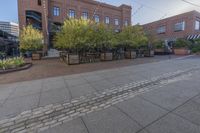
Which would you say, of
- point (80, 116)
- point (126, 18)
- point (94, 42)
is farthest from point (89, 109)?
point (126, 18)

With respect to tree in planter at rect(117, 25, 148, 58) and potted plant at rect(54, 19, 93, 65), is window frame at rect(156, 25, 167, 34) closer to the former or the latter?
tree in planter at rect(117, 25, 148, 58)

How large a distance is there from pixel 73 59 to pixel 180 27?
26.9 m

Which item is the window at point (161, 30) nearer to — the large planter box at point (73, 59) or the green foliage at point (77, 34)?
the green foliage at point (77, 34)

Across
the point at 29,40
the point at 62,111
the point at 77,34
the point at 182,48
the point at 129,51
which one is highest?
the point at 29,40

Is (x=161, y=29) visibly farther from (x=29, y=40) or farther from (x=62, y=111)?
(x=62, y=111)

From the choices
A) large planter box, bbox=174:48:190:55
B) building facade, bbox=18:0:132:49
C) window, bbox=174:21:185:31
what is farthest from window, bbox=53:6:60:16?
window, bbox=174:21:185:31

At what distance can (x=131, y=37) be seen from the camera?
15.6m

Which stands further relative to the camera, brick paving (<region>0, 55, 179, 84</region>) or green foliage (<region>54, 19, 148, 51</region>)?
green foliage (<region>54, 19, 148, 51</region>)

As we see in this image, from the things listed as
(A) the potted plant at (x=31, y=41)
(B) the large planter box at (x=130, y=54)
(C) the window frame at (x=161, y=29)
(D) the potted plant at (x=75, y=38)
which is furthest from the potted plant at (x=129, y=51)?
(C) the window frame at (x=161, y=29)

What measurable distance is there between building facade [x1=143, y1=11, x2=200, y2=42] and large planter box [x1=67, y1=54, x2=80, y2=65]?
1641 centimetres

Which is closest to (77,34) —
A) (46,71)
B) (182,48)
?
(46,71)

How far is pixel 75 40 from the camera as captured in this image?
1121 cm

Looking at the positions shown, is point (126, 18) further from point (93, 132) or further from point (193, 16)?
point (93, 132)

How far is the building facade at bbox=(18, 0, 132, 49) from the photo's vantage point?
22.2 metres
